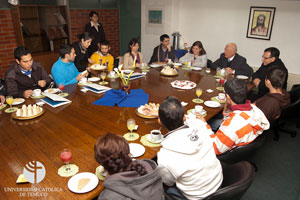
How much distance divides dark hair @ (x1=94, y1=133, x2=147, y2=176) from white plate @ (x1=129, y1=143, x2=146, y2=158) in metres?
0.40

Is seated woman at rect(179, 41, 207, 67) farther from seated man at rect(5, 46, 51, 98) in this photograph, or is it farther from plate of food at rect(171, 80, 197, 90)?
seated man at rect(5, 46, 51, 98)

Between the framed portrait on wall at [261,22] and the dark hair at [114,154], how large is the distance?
458 centimetres

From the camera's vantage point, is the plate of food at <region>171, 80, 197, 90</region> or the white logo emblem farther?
the plate of food at <region>171, 80, 197, 90</region>

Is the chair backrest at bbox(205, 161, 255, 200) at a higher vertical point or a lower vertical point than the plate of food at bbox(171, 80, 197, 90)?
lower

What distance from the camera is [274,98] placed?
2.61m

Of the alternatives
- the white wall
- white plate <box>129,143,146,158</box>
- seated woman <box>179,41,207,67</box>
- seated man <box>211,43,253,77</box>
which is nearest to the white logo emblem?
white plate <box>129,143,146,158</box>

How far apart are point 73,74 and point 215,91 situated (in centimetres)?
215

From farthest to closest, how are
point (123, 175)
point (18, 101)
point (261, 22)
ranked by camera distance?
point (261, 22) → point (18, 101) → point (123, 175)

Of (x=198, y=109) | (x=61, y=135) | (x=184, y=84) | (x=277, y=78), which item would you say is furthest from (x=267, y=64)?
(x=61, y=135)

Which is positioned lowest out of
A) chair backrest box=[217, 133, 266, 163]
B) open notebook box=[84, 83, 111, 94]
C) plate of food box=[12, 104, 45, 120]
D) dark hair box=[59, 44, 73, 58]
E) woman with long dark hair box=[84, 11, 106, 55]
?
chair backrest box=[217, 133, 266, 163]

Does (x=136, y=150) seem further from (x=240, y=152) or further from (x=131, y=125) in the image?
(x=240, y=152)

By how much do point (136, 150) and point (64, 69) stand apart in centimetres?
213

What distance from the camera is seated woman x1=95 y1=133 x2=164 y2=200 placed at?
1205mm

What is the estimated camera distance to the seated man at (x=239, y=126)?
6.23ft
